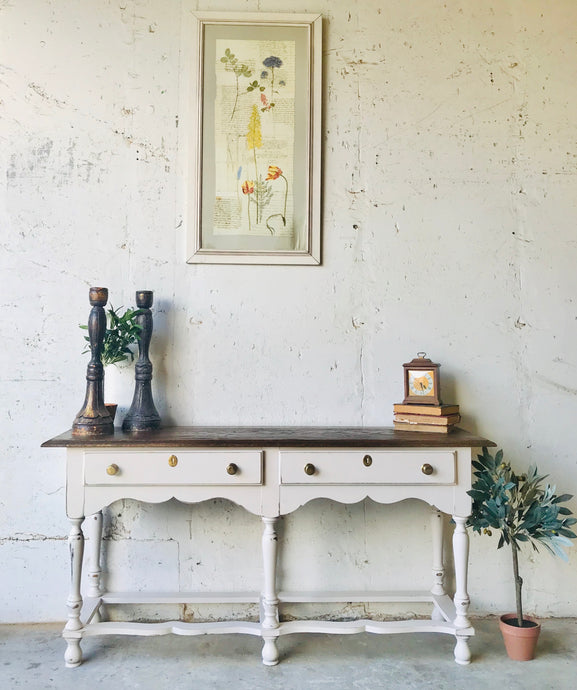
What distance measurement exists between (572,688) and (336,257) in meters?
2.12

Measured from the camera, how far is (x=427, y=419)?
2621 mm

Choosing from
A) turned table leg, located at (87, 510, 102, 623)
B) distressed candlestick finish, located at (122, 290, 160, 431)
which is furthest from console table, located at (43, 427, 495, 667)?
turned table leg, located at (87, 510, 102, 623)

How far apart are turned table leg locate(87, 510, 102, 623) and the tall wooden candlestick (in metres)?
0.53

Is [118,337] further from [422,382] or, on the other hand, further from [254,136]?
[422,382]

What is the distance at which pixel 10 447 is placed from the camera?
2854mm

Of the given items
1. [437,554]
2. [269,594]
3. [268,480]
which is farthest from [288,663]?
[437,554]

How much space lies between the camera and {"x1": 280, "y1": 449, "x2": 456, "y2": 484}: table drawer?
2.40 m

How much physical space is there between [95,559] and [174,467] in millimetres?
798

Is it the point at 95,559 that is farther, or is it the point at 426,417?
the point at 95,559

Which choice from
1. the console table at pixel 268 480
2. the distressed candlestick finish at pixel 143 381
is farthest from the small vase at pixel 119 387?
the console table at pixel 268 480

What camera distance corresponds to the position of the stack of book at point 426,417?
2.59 m

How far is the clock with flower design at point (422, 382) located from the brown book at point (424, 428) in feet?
0.34

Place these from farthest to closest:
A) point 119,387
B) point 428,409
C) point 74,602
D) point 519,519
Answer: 1. point 119,387
2. point 428,409
3. point 519,519
4. point 74,602

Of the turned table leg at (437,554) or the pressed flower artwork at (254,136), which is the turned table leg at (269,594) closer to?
the turned table leg at (437,554)
